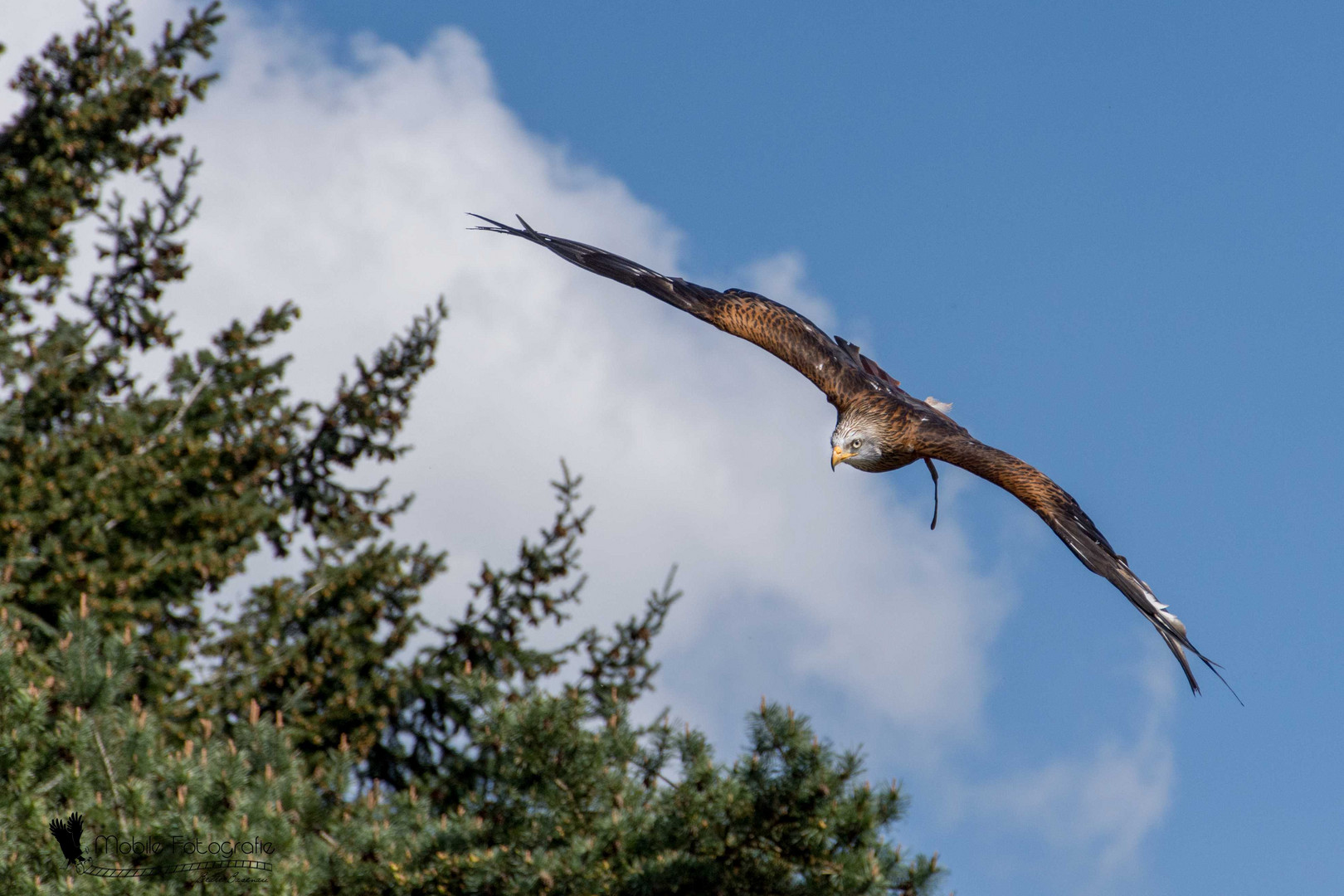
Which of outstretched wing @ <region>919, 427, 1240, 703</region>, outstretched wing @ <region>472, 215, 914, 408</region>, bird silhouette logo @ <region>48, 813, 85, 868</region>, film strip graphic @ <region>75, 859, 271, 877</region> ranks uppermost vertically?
outstretched wing @ <region>472, 215, 914, 408</region>

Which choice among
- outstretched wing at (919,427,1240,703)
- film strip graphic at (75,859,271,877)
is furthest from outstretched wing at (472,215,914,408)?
film strip graphic at (75,859,271,877)

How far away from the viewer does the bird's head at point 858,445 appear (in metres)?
8.40

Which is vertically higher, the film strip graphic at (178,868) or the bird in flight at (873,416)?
the bird in flight at (873,416)

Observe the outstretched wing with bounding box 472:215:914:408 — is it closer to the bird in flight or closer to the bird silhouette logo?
the bird in flight

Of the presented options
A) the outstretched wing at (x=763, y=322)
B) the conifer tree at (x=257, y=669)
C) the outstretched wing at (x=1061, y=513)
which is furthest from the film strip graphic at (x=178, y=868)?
the outstretched wing at (x=1061, y=513)

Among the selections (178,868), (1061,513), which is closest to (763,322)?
(1061,513)

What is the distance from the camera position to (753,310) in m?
9.28

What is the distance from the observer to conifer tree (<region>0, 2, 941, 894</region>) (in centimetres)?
873

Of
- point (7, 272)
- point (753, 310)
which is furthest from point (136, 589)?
point (753, 310)

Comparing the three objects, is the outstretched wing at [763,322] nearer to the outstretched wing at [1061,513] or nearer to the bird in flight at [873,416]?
the bird in flight at [873,416]

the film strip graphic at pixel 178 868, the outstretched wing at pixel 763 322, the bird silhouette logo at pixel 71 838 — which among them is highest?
the outstretched wing at pixel 763 322

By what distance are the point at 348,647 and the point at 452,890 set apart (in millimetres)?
6159

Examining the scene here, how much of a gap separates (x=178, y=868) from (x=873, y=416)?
4.90 m

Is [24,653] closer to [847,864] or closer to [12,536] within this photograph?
[12,536]
